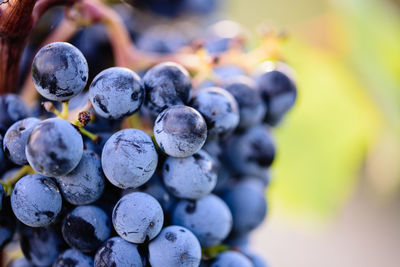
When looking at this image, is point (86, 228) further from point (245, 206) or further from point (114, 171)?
point (245, 206)

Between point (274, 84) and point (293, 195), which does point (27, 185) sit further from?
point (293, 195)

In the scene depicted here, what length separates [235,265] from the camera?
16.5 inches

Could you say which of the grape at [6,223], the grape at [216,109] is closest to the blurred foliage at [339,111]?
the grape at [216,109]

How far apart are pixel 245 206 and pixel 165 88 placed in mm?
185

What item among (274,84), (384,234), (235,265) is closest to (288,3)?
(274,84)

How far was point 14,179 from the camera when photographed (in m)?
0.38

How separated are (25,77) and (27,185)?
262mm

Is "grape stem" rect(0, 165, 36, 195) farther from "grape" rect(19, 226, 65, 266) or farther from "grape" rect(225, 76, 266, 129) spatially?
"grape" rect(225, 76, 266, 129)

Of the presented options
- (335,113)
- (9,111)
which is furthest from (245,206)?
(335,113)

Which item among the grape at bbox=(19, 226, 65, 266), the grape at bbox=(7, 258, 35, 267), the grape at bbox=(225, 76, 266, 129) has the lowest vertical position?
the grape at bbox=(7, 258, 35, 267)

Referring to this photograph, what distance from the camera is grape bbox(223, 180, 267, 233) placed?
48cm

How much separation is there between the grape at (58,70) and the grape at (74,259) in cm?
15

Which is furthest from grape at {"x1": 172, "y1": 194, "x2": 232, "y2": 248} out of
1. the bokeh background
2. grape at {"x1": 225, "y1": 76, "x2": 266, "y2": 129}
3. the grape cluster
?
the bokeh background

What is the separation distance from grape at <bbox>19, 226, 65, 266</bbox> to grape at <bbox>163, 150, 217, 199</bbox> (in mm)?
124
